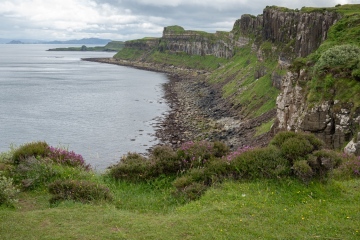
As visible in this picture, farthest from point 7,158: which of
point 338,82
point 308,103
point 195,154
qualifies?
point 338,82

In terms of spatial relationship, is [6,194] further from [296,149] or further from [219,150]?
[296,149]

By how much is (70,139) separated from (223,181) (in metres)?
45.4

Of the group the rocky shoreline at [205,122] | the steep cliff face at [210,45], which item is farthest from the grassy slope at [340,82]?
the steep cliff face at [210,45]

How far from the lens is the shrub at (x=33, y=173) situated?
1708cm

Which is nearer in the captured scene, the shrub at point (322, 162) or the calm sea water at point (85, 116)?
the shrub at point (322, 162)

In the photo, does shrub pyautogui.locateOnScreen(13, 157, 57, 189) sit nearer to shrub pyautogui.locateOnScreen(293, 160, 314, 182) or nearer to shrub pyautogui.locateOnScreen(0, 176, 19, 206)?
shrub pyautogui.locateOnScreen(0, 176, 19, 206)

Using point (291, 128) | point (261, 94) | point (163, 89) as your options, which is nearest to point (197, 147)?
point (291, 128)

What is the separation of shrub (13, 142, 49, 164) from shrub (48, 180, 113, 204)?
4.84 metres

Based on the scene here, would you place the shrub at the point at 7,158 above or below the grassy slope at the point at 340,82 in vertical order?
below

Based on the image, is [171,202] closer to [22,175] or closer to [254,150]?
[254,150]

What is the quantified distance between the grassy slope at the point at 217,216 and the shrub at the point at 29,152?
4474 mm

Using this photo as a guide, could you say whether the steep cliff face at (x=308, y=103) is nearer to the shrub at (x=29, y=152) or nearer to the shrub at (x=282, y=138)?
the shrub at (x=282, y=138)

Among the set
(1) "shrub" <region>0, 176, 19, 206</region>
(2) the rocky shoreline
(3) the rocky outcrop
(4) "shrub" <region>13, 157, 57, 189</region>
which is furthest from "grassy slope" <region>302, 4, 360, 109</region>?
(1) "shrub" <region>0, 176, 19, 206</region>

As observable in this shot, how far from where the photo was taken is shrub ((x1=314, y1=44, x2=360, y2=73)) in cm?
3362
